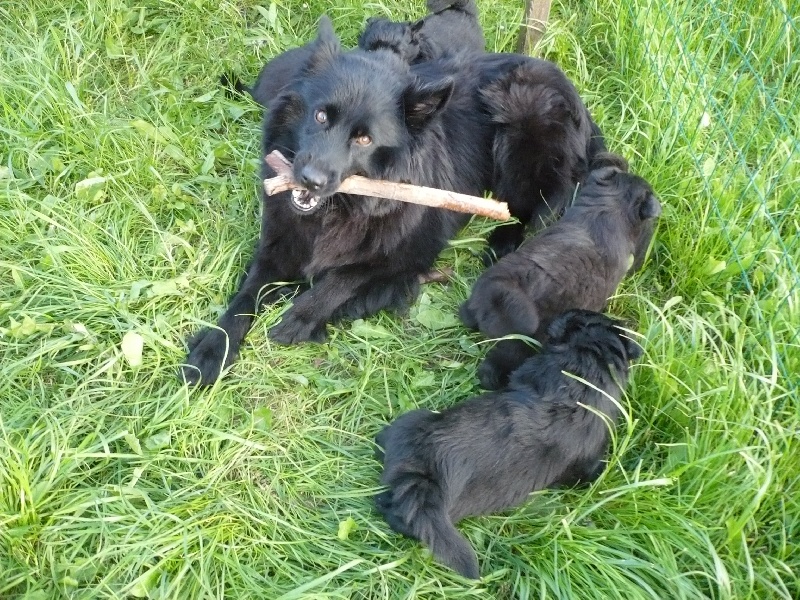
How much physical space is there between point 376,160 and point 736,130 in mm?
1911

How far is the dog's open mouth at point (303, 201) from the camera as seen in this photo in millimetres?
2539

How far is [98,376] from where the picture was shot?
245 cm

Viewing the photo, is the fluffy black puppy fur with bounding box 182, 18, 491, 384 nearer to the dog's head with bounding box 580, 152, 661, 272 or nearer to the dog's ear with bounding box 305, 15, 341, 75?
the dog's ear with bounding box 305, 15, 341, 75

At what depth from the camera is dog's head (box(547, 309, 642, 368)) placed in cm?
229

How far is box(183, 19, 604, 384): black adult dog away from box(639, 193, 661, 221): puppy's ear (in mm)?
473

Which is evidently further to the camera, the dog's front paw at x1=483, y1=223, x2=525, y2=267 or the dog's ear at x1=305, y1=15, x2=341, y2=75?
the dog's front paw at x1=483, y1=223, x2=525, y2=267

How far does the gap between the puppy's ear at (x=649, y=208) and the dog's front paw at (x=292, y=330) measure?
4.66 ft

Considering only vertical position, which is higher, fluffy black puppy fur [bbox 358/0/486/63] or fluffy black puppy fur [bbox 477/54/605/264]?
fluffy black puppy fur [bbox 358/0/486/63]

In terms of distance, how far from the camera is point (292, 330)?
2.68m

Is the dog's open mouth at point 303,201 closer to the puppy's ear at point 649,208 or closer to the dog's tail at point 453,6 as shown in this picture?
the puppy's ear at point 649,208

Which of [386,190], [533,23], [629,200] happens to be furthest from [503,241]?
[533,23]

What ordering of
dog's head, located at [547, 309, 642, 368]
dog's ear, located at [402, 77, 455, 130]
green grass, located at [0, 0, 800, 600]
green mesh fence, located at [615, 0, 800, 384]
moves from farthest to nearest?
1. green mesh fence, located at [615, 0, 800, 384]
2. dog's ear, located at [402, 77, 455, 130]
3. dog's head, located at [547, 309, 642, 368]
4. green grass, located at [0, 0, 800, 600]

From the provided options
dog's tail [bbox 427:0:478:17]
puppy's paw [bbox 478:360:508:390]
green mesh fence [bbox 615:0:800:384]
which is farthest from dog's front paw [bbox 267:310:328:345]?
dog's tail [bbox 427:0:478:17]

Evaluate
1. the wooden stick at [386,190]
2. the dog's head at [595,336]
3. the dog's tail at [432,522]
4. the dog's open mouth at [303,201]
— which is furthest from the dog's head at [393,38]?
the dog's tail at [432,522]
